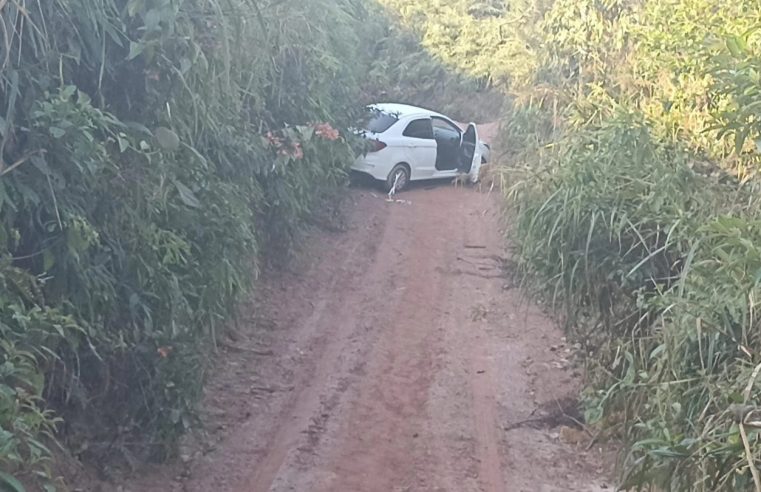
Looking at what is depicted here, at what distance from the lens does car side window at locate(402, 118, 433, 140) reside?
56.7ft

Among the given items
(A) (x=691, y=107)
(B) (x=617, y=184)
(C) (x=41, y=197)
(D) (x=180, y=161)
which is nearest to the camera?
(C) (x=41, y=197)

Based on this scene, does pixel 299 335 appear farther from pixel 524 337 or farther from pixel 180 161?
pixel 180 161

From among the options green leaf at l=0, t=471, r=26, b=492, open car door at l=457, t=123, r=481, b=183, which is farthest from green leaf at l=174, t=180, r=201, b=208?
open car door at l=457, t=123, r=481, b=183

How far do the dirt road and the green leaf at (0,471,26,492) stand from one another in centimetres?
222

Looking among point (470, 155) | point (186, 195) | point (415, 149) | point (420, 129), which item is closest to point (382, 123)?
point (415, 149)

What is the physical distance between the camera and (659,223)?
22.5ft

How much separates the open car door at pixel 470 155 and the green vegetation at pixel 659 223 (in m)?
5.69

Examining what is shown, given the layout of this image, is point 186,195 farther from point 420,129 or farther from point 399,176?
point 420,129

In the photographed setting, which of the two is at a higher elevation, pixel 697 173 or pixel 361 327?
pixel 697 173

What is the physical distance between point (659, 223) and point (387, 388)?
2.76m

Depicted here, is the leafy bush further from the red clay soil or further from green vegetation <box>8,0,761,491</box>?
the red clay soil

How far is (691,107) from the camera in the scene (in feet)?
28.9

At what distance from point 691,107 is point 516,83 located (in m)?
6.00

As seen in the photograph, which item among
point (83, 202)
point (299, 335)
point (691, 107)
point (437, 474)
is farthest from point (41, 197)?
point (691, 107)
